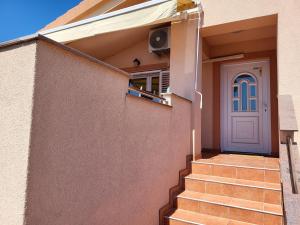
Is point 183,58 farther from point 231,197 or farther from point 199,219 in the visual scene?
point 199,219

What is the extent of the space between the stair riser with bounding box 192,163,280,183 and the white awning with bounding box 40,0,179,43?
4120 mm

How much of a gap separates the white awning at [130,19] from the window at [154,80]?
3.01m

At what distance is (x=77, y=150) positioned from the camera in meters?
2.98

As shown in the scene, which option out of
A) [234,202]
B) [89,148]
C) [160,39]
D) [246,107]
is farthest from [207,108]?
[89,148]

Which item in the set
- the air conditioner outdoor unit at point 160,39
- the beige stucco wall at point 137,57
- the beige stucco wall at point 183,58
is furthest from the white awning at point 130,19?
the beige stucco wall at point 137,57

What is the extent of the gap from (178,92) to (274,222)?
4.08 metres

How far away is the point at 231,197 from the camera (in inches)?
201

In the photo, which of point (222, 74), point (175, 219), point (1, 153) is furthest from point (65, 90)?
point (222, 74)

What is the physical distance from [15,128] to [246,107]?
7951 millimetres

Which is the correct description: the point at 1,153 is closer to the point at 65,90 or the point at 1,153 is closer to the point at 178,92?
the point at 65,90

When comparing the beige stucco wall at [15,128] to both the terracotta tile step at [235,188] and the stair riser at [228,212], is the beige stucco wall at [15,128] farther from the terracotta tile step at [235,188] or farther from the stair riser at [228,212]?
the terracotta tile step at [235,188]

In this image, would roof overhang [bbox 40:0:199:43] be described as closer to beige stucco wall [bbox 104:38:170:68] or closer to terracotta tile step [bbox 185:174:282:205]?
beige stucco wall [bbox 104:38:170:68]

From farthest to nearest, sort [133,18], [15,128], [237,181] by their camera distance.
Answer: [133,18] → [237,181] → [15,128]

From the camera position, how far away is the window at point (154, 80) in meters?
9.05
